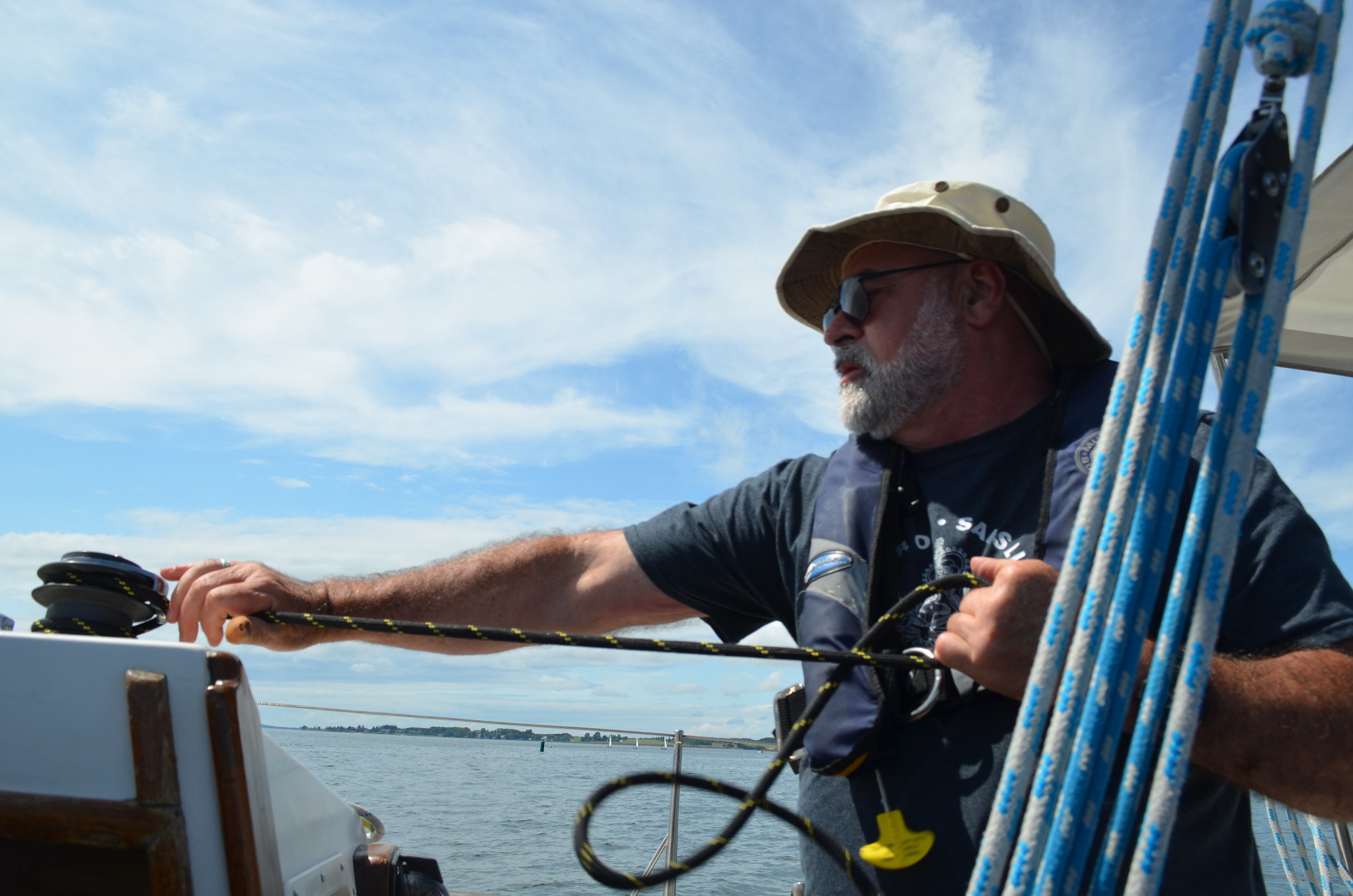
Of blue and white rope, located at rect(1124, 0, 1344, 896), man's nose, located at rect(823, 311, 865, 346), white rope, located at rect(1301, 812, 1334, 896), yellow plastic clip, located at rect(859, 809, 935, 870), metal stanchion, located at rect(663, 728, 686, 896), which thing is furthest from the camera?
metal stanchion, located at rect(663, 728, 686, 896)

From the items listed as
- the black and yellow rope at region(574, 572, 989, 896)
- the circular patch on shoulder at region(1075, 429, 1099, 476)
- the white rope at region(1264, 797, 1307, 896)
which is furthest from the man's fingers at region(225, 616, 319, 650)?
the white rope at region(1264, 797, 1307, 896)

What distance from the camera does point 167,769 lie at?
3.70 feet

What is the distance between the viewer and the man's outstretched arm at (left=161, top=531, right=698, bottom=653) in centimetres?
198

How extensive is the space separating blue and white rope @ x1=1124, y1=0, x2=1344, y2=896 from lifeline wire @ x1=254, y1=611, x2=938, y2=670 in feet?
2.34

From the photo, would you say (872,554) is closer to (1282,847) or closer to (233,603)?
(233,603)

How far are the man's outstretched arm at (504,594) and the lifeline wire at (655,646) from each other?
259mm

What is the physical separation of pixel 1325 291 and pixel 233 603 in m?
3.76

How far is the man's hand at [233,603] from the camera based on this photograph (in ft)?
5.61

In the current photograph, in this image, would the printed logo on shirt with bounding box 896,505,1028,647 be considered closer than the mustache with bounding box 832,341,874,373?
Yes

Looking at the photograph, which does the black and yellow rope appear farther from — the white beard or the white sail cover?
the white sail cover

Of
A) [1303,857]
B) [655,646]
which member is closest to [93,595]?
[655,646]

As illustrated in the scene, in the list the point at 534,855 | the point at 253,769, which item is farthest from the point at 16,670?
the point at 534,855

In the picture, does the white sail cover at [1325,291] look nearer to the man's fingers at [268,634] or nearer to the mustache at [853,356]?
the mustache at [853,356]

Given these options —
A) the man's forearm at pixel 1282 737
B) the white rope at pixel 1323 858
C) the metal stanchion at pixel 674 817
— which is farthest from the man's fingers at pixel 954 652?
the white rope at pixel 1323 858
